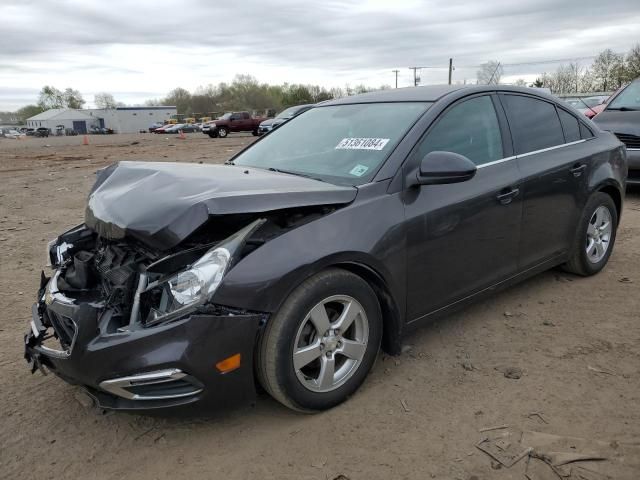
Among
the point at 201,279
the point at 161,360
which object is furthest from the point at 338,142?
the point at 161,360

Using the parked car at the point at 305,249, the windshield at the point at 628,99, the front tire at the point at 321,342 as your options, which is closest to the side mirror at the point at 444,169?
the parked car at the point at 305,249

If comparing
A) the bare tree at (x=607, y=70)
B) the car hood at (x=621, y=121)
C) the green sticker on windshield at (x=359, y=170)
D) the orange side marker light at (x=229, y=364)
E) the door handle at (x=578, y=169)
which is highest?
the bare tree at (x=607, y=70)

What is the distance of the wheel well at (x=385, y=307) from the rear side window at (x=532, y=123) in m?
1.59

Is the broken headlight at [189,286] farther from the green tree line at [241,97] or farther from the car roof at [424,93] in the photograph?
the green tree line at [241,97]

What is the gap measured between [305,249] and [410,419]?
103 cm

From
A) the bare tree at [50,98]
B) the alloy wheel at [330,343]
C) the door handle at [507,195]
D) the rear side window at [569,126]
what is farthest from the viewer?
the bare tree at [50,98]

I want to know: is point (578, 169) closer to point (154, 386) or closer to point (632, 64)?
point (154, 386)

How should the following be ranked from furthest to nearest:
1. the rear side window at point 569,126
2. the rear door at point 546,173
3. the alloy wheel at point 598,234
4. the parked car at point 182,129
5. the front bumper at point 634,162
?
the parked car at point 182,129 → the front bumper at point 634,162 → the alloy wheel at point 598,234 → the rear side window at point 569,126 → the rear door at point 546,173

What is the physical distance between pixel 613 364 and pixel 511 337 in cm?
62

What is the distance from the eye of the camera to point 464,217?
321 cm

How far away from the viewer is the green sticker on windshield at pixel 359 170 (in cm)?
303

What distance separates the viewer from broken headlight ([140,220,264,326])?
91.3 inches

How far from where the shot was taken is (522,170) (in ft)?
12.0

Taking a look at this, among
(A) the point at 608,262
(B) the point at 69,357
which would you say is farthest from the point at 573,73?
(B) the point at 69,357
